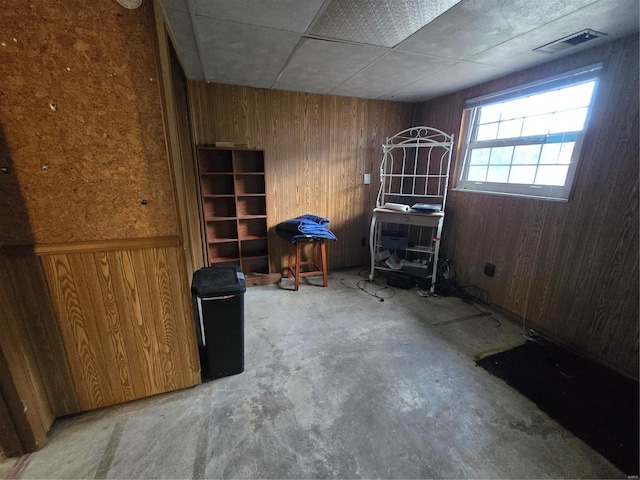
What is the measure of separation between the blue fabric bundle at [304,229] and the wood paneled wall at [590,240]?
5.69ft

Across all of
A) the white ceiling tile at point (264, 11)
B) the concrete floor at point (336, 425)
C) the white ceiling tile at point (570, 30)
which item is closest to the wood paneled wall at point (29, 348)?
the concrete floor at point (336, 425)

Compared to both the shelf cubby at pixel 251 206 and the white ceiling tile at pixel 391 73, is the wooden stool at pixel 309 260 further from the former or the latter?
the white ceiling tile at pixel 391 73

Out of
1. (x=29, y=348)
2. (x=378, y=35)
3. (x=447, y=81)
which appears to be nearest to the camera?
(x=29, y=348)

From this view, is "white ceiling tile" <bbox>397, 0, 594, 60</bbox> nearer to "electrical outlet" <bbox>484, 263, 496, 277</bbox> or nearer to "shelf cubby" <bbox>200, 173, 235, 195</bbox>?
"electrical outlet" <bbox>484, 263, 496, 277</bbox>

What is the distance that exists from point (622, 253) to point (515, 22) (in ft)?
5.41

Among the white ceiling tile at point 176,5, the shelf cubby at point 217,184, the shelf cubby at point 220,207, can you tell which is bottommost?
the shelf cubby at point 220,207

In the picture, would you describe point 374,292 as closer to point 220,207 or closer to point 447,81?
point 220,207

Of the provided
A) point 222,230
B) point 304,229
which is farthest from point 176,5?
point 222,230

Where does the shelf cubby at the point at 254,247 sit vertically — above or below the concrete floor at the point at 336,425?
above

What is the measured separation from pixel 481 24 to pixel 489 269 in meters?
2.09

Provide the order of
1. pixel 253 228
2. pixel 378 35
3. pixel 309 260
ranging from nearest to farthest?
pixel 378 35 < pixel 253 228 < pixel 309 260

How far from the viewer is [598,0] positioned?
1.32 meters

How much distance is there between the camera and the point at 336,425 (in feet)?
4.60

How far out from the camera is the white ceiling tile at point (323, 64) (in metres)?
1.89
